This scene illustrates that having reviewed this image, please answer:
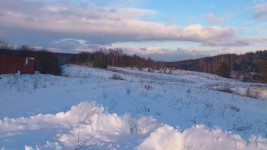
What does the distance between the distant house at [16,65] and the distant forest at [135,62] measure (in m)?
3.83

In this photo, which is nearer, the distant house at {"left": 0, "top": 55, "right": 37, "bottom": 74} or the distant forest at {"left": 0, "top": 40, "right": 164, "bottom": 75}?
the distant house at {"left": 0, "top": 55, "right": 37, "bottom": 74}

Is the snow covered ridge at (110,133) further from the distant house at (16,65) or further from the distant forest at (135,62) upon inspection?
the distant forest at (135,62)

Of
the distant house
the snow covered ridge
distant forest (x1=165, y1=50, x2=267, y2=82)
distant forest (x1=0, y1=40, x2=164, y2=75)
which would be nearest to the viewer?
the snow covered ridge

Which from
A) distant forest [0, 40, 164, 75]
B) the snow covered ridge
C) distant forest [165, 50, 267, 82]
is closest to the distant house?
distant forest [0, 40, 164, 75]

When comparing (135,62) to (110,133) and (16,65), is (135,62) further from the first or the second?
(110,133)

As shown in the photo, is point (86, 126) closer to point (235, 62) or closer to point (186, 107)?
point (186, 107)

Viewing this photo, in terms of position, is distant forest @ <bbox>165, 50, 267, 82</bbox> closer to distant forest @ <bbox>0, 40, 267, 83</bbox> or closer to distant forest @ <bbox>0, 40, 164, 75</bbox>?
distant forest @ <bbox>0, 40, 267, 83</bbox>

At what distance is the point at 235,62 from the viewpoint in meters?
150

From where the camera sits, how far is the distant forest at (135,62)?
139ft

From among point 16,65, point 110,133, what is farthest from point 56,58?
point 110,133

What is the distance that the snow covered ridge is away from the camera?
22.2 ft

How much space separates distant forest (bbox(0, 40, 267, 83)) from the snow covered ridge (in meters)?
33.2

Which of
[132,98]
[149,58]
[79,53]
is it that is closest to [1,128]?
[132,98]

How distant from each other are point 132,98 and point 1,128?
6.21m
